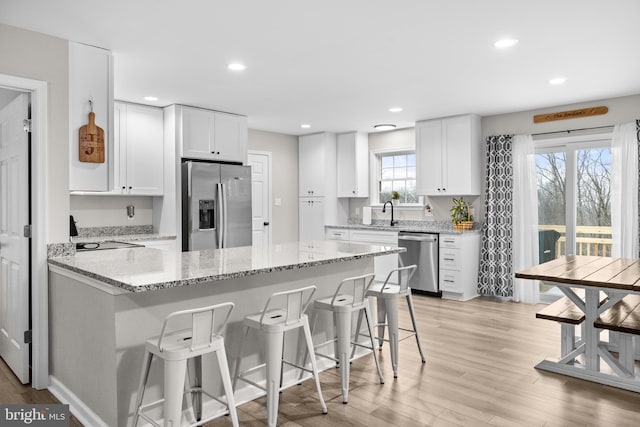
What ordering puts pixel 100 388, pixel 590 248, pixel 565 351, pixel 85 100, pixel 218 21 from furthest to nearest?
pixel 590 248 < pixel 565 351 < pixel 85 100 < pixel 218 21 < pixel 100 388

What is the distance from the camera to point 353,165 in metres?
7.08

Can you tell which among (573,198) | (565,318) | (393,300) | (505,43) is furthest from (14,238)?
(573,198)

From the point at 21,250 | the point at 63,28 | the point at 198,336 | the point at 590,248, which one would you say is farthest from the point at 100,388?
the point at 590,248

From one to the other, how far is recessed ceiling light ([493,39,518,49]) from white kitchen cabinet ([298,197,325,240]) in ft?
13.7

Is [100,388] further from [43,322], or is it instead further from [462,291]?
[462,291]

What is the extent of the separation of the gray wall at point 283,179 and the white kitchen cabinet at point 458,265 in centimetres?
262

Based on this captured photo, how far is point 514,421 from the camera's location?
98.9 inches

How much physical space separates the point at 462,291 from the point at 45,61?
192 inches

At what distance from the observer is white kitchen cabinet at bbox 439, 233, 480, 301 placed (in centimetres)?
562

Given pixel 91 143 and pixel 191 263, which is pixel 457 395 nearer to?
pixel 191 263

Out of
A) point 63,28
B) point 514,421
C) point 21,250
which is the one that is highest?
point 63,28

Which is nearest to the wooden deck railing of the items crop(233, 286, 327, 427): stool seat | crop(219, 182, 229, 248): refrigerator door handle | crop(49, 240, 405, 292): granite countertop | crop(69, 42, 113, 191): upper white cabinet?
crop(49, 240, 405, 292): granite countertop

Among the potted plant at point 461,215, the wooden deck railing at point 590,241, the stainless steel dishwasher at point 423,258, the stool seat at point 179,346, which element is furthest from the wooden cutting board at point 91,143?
the wooden deck railing at point 590,241

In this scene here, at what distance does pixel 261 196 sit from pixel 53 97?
13.6 ft
